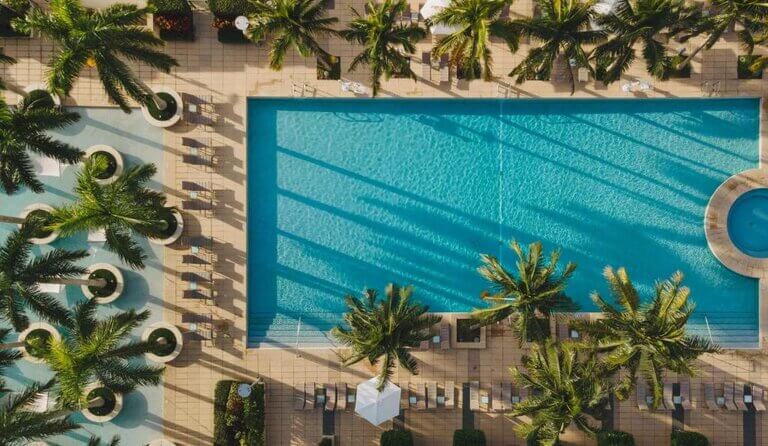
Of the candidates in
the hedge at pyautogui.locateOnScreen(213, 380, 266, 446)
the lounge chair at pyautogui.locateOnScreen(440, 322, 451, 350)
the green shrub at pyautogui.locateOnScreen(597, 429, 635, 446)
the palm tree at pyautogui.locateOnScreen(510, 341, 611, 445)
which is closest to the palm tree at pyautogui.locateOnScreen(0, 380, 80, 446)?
the hedge at pyautogui.locateOnScreen(213, 380, 266, 446)

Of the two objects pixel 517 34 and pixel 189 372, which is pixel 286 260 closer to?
pixel 189 372

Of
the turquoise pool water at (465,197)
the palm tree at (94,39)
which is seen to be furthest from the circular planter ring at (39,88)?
the turquoise pool water at (465,197)

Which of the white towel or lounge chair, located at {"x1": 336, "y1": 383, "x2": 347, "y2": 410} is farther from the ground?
the white towel

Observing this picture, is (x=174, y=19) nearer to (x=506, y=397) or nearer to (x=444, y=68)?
(x=444, y=68)

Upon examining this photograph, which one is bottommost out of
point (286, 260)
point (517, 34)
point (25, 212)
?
point (286, 260)

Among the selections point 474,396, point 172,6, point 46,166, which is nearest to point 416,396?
point 474,396

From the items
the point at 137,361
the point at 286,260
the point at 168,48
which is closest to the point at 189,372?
the point at 137,361

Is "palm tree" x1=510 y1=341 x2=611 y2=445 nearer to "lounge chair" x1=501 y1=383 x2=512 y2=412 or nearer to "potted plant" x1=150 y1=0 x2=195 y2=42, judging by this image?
"lounge chair" x1=501 y1=383 x2=512 y2=412
